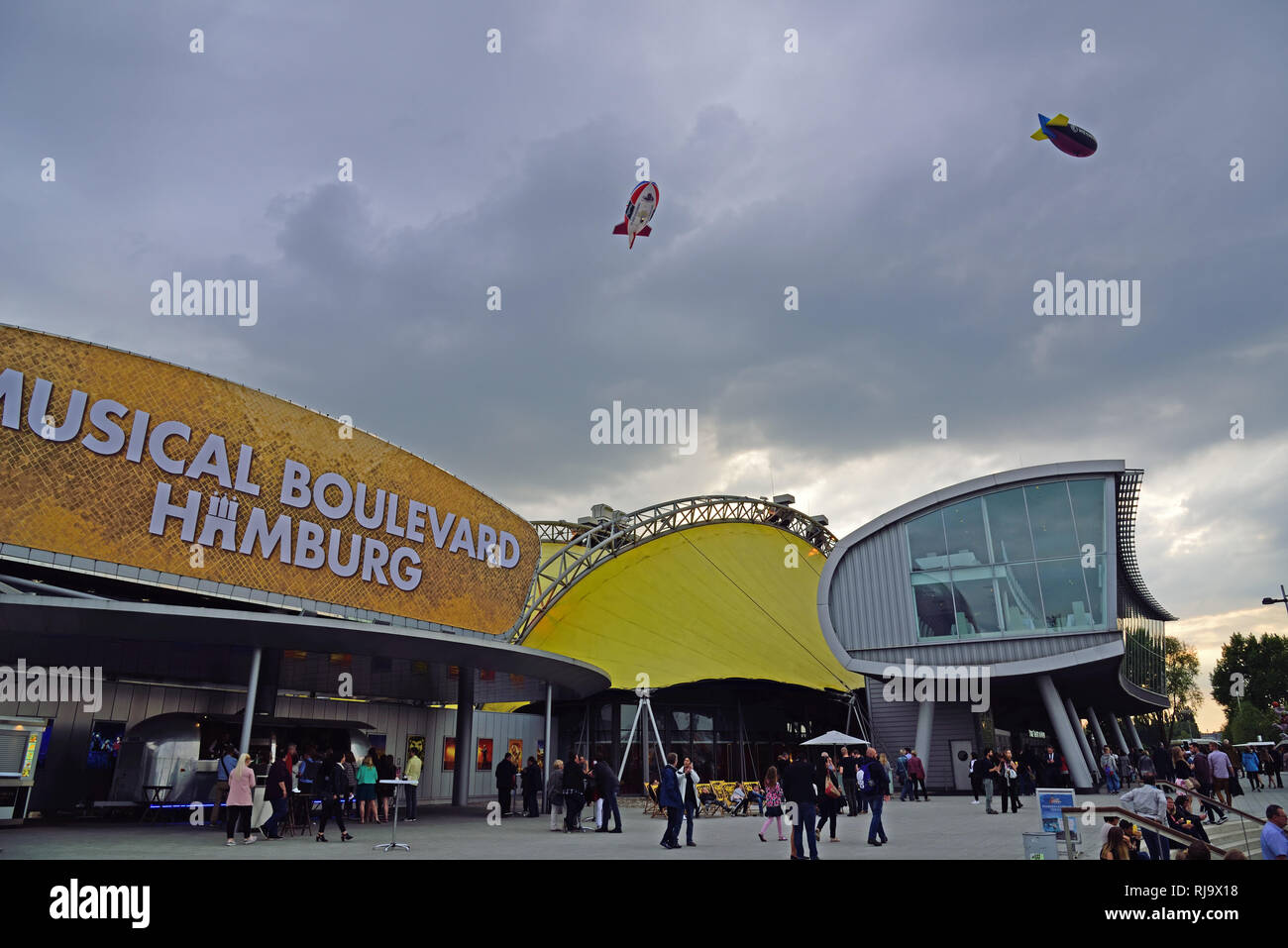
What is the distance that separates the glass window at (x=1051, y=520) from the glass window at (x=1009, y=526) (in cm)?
25

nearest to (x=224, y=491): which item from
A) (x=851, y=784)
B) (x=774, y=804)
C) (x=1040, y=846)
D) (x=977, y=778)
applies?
(x=774, y=804)

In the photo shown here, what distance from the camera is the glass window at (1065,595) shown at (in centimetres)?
2718

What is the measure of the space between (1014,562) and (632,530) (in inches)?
652

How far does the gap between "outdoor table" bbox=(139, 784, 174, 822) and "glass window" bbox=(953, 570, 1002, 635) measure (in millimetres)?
23888

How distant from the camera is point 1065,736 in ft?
90.1

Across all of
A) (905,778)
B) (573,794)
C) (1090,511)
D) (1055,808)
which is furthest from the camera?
(1090,511)

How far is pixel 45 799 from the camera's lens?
739 inches

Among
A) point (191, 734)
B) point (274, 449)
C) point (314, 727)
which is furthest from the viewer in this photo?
point (314, 727)

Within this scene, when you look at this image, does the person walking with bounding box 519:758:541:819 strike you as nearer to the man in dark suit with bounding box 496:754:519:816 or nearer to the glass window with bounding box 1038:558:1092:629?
the man in dark suit with bounding box 496:754:519:816

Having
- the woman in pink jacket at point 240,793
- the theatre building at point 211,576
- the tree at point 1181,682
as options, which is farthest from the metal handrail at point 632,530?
the tree at point 1181,682

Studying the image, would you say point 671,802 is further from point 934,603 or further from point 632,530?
point 632,530
